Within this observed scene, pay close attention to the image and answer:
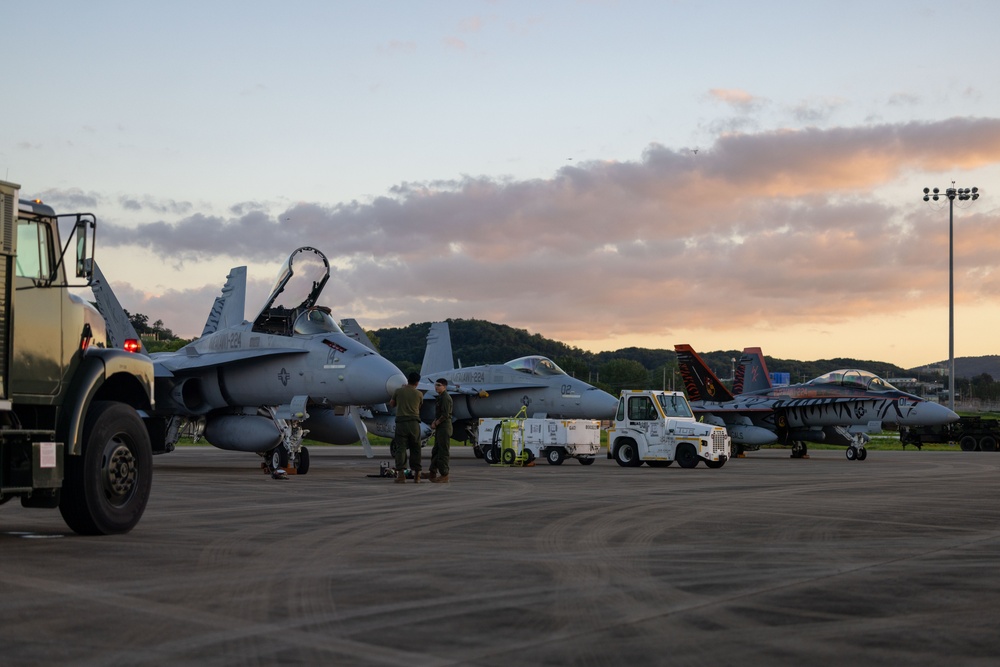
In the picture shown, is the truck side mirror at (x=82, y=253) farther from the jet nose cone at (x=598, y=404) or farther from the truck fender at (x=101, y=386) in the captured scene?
the jet nose cone at (x=598, y=404)

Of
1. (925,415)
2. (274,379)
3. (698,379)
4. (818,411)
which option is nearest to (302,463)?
(274,379)

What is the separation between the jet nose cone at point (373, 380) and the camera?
21.8m

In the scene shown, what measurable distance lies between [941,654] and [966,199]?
61.1 m

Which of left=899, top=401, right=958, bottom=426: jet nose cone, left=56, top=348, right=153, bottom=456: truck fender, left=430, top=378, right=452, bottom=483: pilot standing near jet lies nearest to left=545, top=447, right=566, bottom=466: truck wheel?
left=430, top=378, right=452, bottom=483: pilot standing near jet

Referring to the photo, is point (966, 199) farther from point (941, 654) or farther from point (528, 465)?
point (941, 654)

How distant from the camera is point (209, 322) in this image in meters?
26.9

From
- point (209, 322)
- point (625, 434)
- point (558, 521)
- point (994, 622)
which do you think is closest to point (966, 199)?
point (625, 434)

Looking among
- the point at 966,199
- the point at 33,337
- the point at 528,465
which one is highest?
the point at 966,199

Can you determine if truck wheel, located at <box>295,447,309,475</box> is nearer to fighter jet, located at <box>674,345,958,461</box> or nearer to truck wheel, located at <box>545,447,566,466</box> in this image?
truck wheel, located at <box>545,447,566,466</box>

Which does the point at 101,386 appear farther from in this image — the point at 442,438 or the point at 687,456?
the point at 687,456

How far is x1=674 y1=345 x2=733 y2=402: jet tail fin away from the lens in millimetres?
42625

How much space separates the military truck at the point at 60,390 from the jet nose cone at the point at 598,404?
22686mm

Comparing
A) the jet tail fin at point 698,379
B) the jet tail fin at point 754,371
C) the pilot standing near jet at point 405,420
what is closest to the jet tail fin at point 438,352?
the jet tail fin at point 698,379

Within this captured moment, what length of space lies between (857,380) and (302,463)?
74.3 ft
